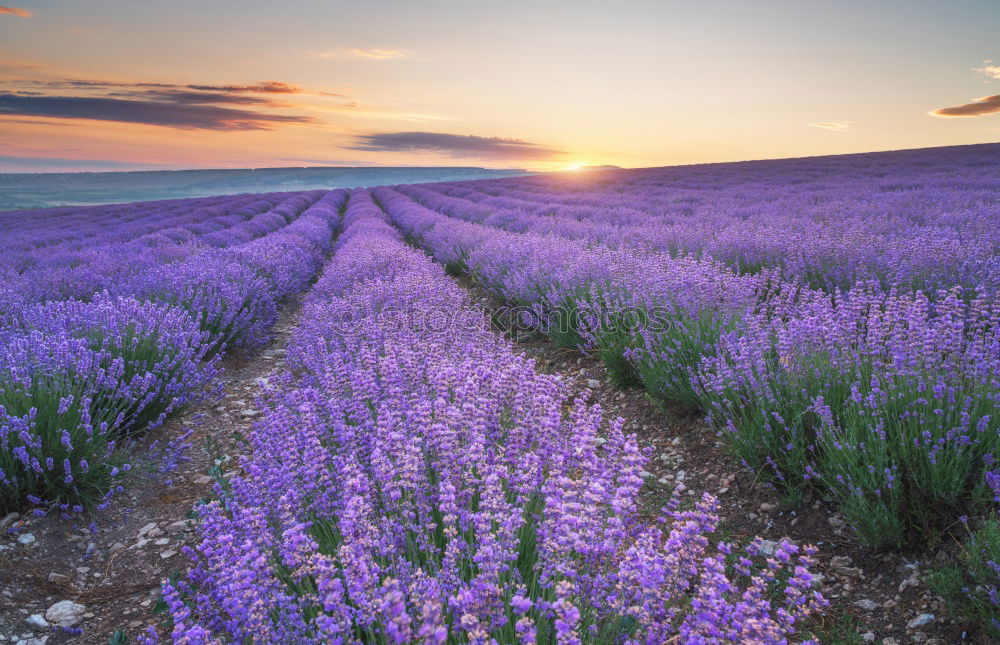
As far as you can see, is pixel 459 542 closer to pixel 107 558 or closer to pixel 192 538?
pixel 192 538

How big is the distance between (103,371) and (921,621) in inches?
171

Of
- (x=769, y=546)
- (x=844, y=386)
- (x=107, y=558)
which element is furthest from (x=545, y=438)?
(x=107, y=558)

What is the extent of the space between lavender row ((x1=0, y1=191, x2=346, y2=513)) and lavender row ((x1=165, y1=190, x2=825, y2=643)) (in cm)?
110

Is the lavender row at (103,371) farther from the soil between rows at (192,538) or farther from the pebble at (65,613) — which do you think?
the pebble at (65,613)

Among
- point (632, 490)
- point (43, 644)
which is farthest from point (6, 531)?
point (632, 490)

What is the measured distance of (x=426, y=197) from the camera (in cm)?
2531

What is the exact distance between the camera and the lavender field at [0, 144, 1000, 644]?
1.47 metres

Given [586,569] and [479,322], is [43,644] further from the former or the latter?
[479,322]

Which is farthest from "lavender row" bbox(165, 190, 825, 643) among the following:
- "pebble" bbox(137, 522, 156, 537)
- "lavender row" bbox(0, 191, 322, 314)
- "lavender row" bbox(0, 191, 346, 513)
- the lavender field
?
"lavender row" bbox(0, 191, 322, 314)

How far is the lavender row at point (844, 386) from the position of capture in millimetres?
2314

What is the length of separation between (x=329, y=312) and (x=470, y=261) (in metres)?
3.41

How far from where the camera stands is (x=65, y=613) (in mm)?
2434

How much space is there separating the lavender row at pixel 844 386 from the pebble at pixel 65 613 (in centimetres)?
324

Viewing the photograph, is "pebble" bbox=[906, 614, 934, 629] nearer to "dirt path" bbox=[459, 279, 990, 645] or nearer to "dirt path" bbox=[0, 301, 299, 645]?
"dirt path" bbox=[459, 279, 990, 645]
